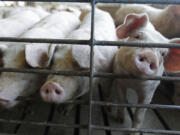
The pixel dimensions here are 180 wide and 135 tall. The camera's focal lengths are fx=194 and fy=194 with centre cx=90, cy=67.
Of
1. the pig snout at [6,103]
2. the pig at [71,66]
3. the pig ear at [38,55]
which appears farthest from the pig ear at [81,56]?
the pig snout at [6,103]

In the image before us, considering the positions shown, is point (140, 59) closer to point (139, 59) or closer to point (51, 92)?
point (139, 59)

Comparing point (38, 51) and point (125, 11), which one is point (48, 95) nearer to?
point (38, 51)

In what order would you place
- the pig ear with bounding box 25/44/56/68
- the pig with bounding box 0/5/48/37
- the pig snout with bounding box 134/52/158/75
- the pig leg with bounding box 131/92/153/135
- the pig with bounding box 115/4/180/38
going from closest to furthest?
1. the pig snout with bounding box 134/52/158/75
2. the pig ear with bounding box 25/44/56/68
3. the pig leg with bounding box 131/92/153/135
4. the pig with bounding box 0/5/48/37
5. the pig with bounding box 115/4/180/38

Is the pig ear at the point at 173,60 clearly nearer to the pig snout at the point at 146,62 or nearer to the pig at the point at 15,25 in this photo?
the pig snout at the point at 146,62

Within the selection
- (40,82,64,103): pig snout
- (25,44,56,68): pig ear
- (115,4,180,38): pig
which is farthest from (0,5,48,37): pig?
(115,4,180,38): pig

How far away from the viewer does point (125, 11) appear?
197 centimetres

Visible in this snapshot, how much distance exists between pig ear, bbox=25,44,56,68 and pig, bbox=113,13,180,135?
32 cm

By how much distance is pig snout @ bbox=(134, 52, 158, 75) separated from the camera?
2.33 feet

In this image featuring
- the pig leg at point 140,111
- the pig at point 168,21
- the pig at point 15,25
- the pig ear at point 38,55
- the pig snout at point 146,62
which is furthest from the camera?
the pig at point 168,21

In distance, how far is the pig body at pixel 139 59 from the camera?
2.37 feet

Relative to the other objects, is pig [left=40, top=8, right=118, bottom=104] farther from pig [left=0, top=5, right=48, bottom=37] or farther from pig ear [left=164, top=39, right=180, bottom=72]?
pig [left=0, top=5, right=48, bottom=37]

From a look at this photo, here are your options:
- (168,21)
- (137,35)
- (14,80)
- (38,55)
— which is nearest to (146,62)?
(137,35)

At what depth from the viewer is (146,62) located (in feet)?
2.37

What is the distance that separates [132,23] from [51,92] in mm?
497
